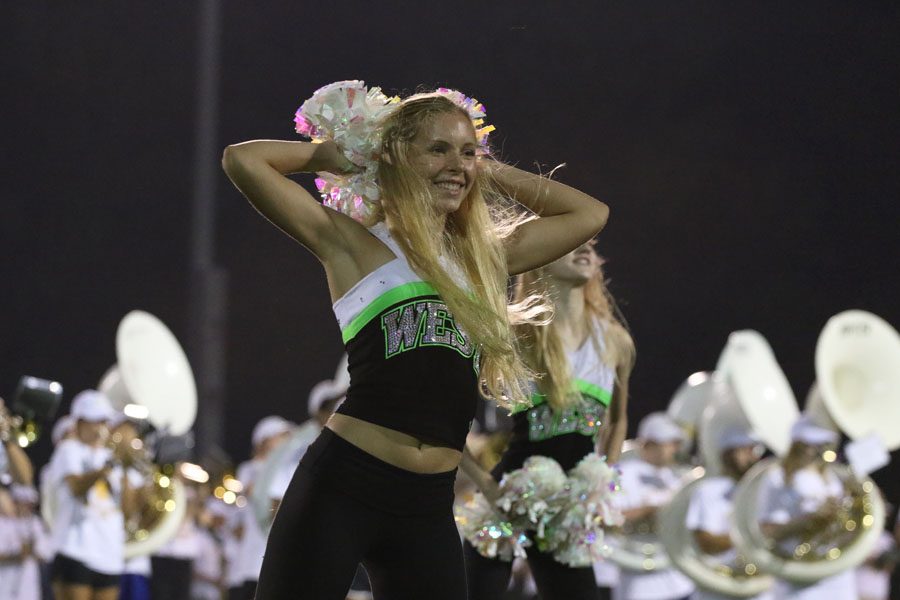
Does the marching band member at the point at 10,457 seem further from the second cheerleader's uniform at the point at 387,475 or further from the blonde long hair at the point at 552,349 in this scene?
the second cheerleader's uniform at the point at 387,475

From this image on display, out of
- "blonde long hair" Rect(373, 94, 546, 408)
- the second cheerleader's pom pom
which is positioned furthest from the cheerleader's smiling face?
the second cheerleader's pom pom

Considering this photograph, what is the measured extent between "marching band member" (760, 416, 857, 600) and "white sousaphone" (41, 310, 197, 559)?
4.28m

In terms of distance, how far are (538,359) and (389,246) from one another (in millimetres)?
1594

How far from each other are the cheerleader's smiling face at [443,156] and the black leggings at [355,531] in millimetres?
576

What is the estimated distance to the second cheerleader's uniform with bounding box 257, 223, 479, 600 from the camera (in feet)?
8.33

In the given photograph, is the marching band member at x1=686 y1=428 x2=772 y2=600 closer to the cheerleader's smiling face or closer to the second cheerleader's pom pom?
the second cheerleader's pom pom

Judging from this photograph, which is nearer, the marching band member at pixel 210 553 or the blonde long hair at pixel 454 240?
the blonde long hair at pixel 454 240

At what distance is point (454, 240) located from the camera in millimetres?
2830

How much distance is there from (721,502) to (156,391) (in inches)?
182

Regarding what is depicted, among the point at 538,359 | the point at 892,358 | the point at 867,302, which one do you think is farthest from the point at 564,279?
the point at 867,302

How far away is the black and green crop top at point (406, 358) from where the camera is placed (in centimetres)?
259

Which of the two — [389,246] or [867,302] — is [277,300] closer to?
[867,302]

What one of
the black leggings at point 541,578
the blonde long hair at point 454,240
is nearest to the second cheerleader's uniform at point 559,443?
the black leggings at point 541,578

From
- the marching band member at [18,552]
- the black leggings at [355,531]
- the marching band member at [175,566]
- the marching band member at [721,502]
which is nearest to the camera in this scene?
the black leggings at [355,531]
